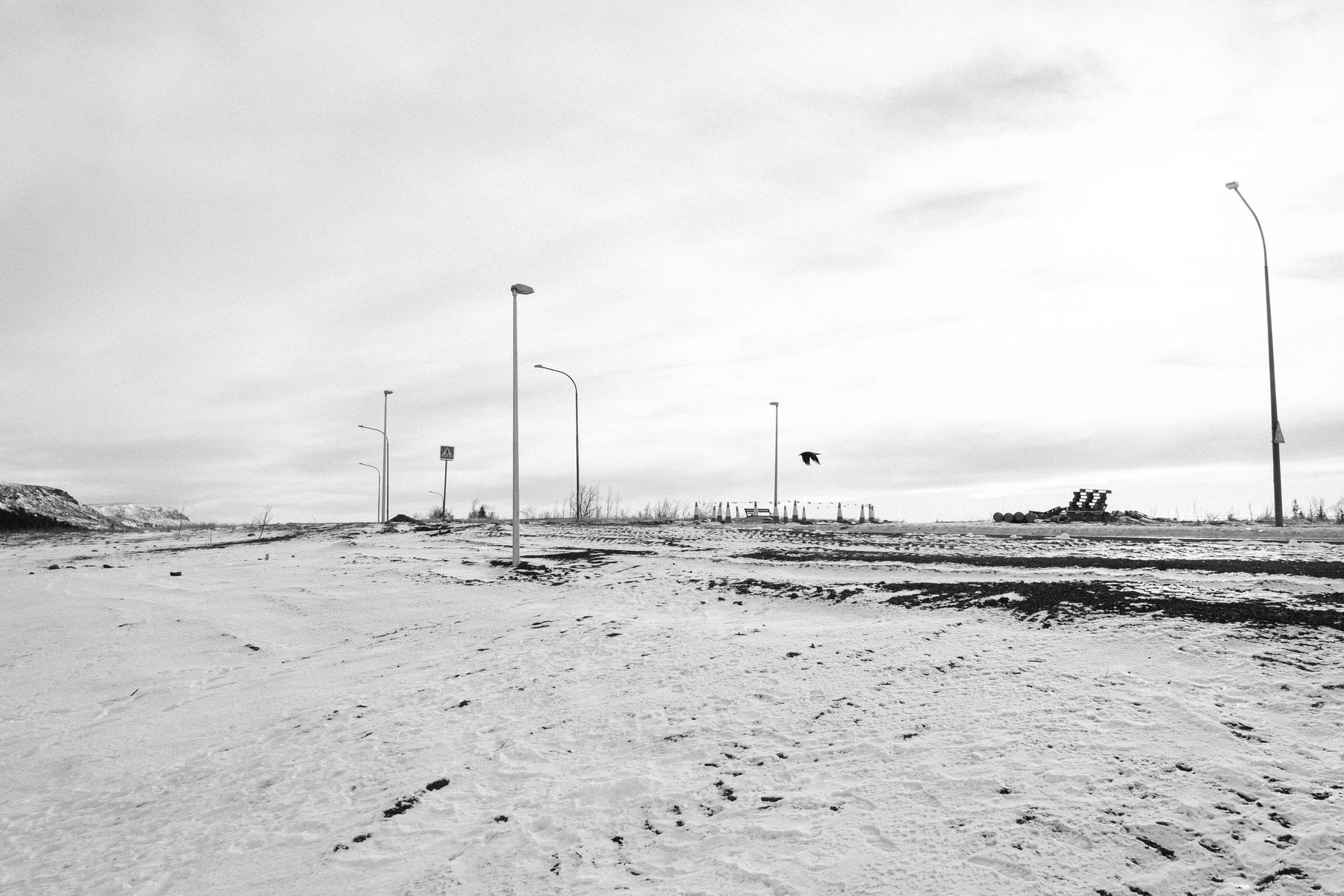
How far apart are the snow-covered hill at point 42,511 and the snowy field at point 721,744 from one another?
34.3m

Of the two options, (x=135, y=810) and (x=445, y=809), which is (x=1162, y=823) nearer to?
(x=445, y=809)

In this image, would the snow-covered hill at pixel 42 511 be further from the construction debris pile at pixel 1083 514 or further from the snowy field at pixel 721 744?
the construction debris pile at pixel 1083 514

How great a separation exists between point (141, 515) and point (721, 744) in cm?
5322

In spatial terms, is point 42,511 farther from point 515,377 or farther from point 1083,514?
point 1083,514

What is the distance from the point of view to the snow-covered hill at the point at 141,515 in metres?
45.9

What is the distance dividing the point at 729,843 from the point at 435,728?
3344 mm

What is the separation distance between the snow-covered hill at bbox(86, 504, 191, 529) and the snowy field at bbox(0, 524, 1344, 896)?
127 feet

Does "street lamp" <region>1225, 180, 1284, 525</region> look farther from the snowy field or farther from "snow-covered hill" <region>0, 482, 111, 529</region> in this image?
"snow-covered hill" <region>0, 482, 111, 529</region>

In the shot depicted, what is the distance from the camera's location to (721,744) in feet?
20.8

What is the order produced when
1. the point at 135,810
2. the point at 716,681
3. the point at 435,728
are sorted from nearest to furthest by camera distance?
the point at 135,810
the point at 435,728
the point at 716,681

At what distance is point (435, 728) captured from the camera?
7.23m

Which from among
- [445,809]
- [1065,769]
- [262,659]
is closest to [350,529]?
[262,659]

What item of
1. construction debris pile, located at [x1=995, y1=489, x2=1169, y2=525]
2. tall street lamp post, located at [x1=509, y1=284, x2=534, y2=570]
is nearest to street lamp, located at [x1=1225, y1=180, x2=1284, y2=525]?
construction debris pile, located at [x1=995, y1=489, x2=1169, y2=525]

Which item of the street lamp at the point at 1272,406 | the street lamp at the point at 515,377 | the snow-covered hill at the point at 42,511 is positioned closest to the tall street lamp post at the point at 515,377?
the street lamp at the point at 515,377
